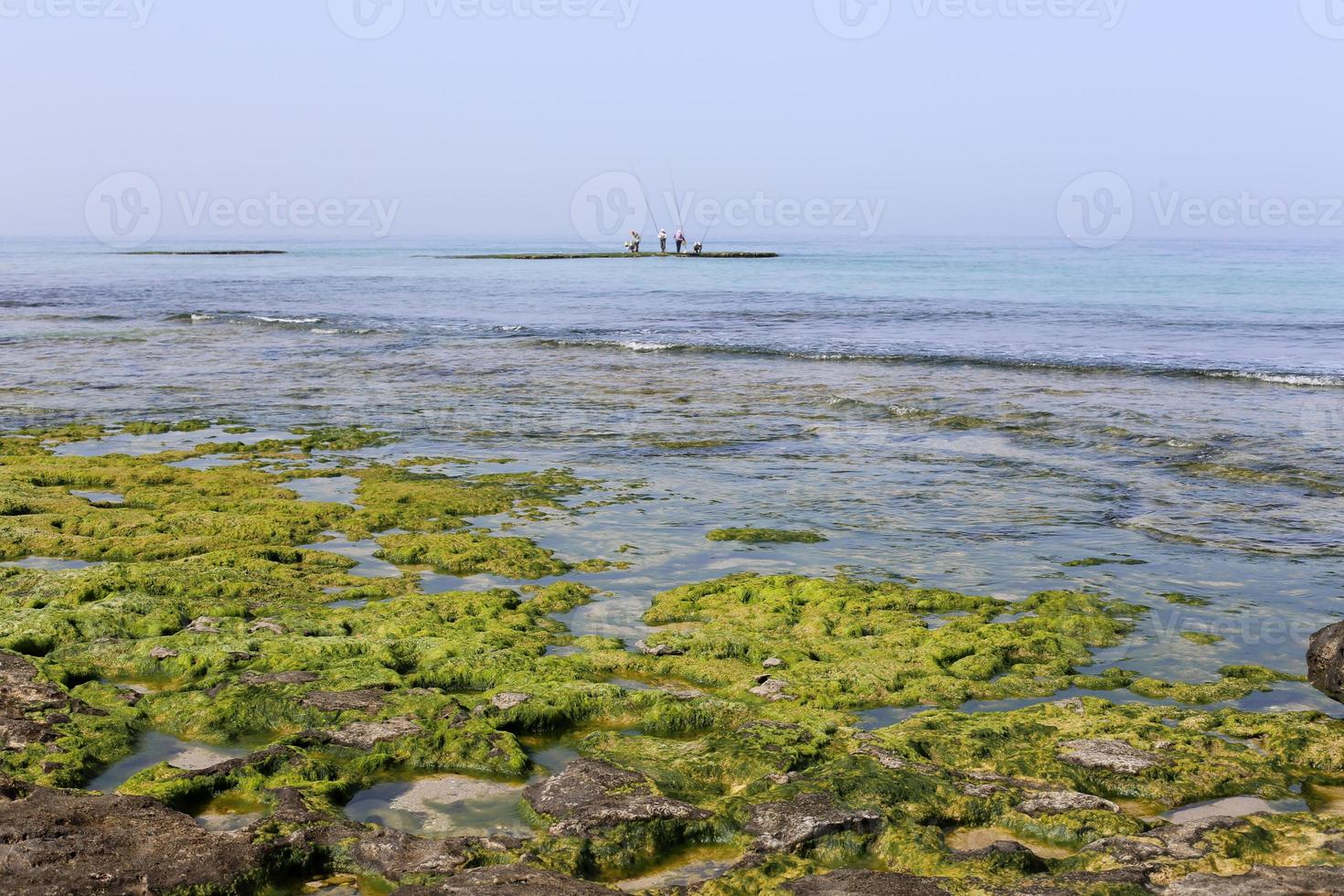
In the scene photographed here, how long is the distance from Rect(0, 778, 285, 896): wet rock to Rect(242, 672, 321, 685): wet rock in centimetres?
159

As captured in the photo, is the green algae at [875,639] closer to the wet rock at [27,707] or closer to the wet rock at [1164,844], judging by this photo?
the wet rock at [1164,844]

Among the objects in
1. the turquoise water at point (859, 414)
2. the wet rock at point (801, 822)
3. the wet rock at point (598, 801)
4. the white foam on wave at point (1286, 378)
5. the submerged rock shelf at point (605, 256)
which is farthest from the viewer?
the submerged rock shelf at point (605, 256)

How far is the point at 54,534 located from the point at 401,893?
21.9 feet

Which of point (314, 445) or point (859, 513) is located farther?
point (314, 445)

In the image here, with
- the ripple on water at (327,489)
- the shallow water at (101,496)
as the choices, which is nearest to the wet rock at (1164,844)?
the ripple on water at (327,489)

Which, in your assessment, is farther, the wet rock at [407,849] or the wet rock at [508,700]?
the wet rock at [508,700]

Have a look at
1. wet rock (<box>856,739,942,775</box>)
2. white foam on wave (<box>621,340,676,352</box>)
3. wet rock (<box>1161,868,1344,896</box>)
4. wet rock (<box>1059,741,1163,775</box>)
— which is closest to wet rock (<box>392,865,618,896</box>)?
wet rock (<box>856,739,942,775</box>)

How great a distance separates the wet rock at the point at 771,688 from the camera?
249 inches

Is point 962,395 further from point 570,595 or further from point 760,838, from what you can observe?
point 760,838

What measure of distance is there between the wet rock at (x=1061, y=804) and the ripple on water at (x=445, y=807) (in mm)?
2198

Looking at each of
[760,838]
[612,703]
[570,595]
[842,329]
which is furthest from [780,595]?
[842,329]

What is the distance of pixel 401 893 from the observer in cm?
405

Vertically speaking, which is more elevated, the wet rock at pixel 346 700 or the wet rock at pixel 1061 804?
the wet rock at pixel 1061 804

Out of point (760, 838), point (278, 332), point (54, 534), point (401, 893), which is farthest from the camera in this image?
point (278, 332)
